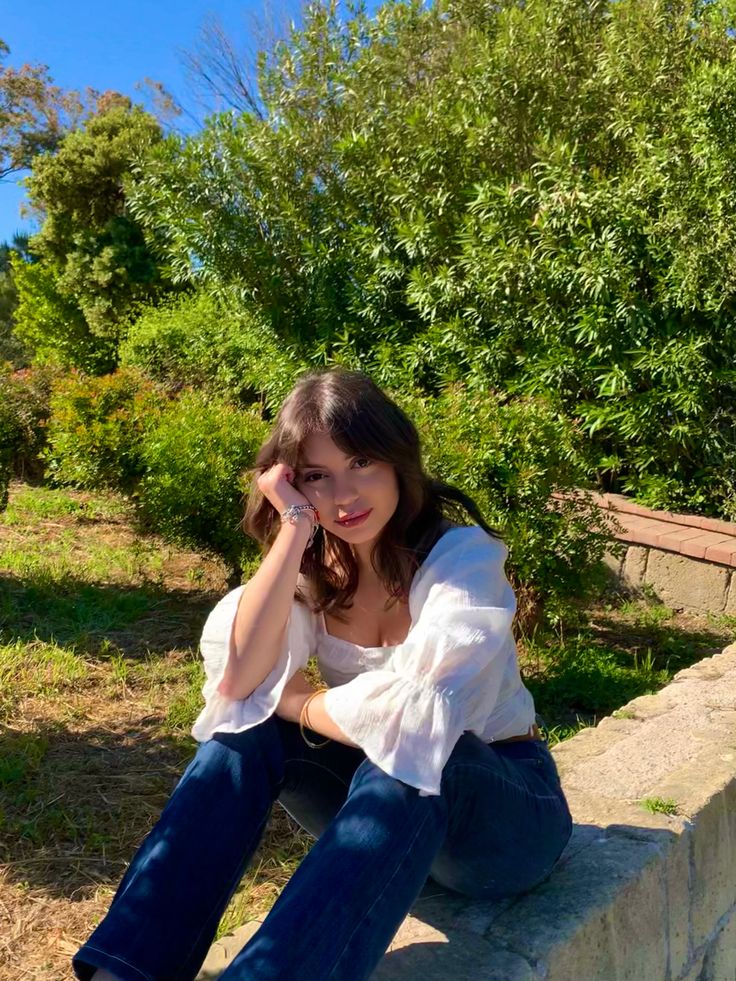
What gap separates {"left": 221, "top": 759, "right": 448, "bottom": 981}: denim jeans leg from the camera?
4.33ft

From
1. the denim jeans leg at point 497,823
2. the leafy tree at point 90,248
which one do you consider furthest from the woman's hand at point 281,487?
the leafy tree at point 90,248

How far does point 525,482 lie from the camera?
3758 millimetres

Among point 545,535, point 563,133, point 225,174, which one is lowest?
point 545,535

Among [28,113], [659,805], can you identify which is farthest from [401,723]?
[28,113]

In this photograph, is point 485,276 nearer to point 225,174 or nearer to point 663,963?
point 225,174

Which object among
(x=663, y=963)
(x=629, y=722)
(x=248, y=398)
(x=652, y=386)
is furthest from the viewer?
(x=248, y=398)

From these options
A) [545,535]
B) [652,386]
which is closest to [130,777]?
[545,535]

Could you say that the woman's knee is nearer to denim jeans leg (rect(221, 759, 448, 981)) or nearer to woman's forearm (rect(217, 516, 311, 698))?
woman's forearm (rect(217, 516, 311, 698))

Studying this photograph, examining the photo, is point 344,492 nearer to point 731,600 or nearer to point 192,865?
point 192,865

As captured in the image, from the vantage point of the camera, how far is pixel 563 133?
559 centimetres

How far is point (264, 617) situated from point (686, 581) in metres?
3.54

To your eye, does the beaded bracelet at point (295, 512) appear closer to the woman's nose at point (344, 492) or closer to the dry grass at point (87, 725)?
the woman's nose at point (344, 492)

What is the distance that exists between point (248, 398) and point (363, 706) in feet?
20.9

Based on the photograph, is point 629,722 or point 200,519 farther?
point 200,519
